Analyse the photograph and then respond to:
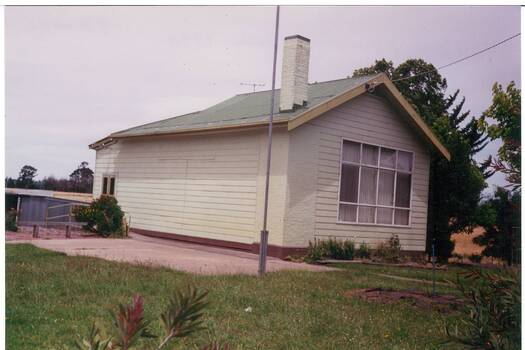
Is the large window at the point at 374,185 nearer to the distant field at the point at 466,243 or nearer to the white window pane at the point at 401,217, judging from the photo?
the white window pane at the point at 401,217

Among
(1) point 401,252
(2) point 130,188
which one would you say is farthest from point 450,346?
(2) point 130,188

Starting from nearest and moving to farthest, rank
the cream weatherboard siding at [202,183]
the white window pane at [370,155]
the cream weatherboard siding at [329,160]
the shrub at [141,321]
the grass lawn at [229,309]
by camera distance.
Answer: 1. the shrub at [141,321]
2. the grass lawn at [229,309]
3. the cream weatherboard siding at [329,160]
4. the cream weatherboard siding at [202,183]
5. the white window pane at [370,155]

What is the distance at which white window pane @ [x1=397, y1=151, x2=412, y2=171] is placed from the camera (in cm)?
1438

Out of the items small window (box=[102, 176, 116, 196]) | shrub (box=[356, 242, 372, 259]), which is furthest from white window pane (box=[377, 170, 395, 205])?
small window (box=[102, 176, 116, 196])

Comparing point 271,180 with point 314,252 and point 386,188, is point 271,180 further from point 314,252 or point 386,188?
point 386,188

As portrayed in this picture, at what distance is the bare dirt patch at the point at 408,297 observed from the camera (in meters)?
6.92

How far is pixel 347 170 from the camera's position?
521 inches

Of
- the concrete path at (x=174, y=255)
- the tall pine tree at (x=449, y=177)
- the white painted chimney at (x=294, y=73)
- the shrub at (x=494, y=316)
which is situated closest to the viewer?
the shrub at (x=494, y=316)

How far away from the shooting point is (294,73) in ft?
40.8

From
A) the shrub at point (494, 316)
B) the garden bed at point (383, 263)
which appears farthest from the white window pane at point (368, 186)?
the shrub at point (494, 316)

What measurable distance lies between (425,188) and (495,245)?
8.22 feet

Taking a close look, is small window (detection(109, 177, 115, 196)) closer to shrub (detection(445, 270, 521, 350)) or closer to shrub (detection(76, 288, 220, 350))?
shrub (detection(445, 270, 521, 350))

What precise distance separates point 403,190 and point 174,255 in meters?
6.34

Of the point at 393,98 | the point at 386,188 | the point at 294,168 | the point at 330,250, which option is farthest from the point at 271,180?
the point at 393,98
